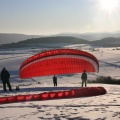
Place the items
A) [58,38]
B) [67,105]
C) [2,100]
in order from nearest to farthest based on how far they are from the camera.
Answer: [67,105] → [2,100] → [58,38]

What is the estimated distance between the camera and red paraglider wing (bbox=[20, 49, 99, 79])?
16.9m

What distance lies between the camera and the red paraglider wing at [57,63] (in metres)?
16.9

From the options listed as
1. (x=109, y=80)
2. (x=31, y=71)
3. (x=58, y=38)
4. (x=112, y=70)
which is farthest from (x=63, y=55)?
(x=58, y=38)

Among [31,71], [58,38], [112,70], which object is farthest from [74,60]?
[58,38]

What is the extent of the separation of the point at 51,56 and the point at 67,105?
Result: 7.13m

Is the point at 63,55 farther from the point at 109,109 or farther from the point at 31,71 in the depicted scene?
the point at 109,109

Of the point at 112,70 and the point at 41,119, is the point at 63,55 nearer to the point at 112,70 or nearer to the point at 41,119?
the point at 41,119

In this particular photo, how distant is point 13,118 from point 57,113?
1458mm

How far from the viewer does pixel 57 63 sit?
58.1ft

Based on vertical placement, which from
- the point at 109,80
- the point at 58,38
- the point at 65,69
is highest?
the point at 58,38

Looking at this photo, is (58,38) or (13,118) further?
(58,38)

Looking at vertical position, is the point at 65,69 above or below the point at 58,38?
below

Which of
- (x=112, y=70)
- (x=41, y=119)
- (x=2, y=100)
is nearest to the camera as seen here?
(x=41, y=119)

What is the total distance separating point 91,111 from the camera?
29.1 ft
